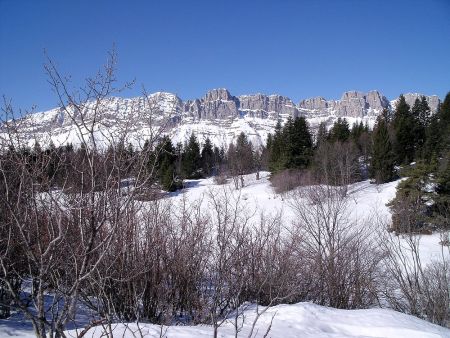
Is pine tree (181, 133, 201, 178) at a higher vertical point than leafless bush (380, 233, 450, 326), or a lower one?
higher

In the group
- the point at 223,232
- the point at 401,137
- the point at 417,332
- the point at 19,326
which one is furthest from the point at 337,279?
the point at 401,137

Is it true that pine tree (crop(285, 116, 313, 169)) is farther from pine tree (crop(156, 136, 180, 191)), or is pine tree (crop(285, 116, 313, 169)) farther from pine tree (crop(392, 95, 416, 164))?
pine tree (crop(156, 136, 180, 191))

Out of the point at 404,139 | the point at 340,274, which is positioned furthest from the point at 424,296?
the point at 404,139

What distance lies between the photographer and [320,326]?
6.09 meters

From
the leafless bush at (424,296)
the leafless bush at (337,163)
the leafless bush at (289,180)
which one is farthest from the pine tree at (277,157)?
the leafless bush at (424,296)

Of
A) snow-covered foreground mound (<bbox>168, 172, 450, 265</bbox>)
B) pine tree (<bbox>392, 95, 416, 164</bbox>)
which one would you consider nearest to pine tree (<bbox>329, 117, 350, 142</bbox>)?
pine tree (<bbox>392, 95, 416, 164</bbox>)

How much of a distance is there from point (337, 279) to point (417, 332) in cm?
713

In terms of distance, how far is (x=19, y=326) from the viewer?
5684 mm

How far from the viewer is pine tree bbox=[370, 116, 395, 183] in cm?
3128

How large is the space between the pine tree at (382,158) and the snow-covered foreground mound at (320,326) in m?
26.8

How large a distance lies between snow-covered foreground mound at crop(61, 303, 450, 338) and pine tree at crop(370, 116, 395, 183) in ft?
88.0

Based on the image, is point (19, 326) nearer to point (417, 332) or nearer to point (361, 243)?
point (417, 332)

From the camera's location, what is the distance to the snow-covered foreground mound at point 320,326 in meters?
5.16

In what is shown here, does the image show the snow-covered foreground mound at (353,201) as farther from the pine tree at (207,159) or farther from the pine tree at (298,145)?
the pine tree at (207,159)
